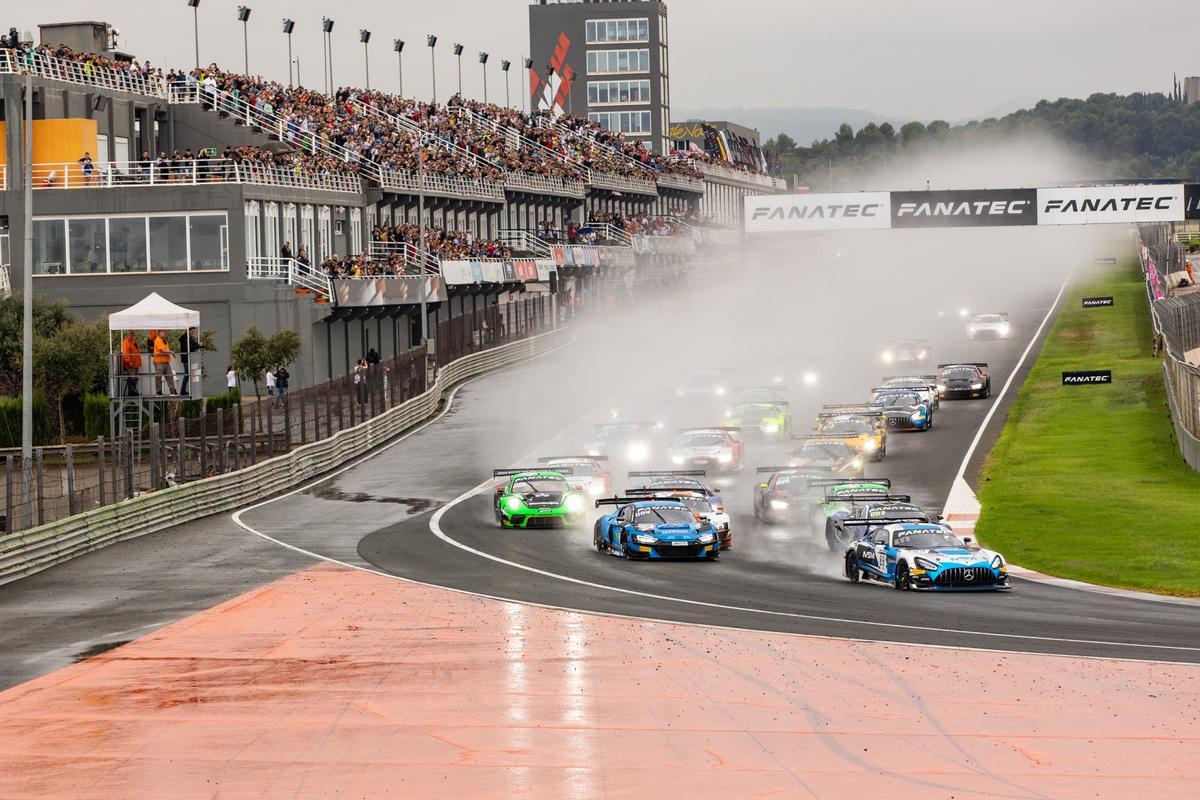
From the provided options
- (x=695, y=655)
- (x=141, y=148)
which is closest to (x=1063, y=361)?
(x=141, y=148)

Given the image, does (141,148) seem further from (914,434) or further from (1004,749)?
(1004,749)

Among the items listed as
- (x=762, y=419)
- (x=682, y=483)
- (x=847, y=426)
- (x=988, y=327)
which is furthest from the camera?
(x=988, y=327)

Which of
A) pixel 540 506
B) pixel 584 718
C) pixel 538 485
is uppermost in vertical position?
pixel 538 485

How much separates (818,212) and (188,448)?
3177 centimetres

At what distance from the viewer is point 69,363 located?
54188mm

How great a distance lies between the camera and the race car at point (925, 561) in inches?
1110

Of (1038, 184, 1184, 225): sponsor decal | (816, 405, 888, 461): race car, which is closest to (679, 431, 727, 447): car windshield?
(816, 405, 888, 461): race car

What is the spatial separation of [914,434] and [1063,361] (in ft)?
77.9

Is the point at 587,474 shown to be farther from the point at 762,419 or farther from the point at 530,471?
the point at 762,419

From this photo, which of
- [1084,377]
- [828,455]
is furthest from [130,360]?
[1084,377]

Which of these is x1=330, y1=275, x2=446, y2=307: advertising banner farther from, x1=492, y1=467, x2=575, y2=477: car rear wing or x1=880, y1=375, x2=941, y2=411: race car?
x1=492, y1=467, x2=575, y2=477: car rear wing

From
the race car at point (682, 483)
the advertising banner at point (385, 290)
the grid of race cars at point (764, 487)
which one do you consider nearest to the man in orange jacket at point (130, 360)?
the grid of race cars at point (764, 487)

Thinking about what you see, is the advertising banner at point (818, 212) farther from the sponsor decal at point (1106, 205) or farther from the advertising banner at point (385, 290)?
the advertising banner at point (385, 290)

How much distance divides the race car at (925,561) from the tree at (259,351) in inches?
1379
